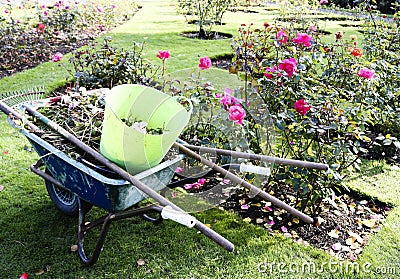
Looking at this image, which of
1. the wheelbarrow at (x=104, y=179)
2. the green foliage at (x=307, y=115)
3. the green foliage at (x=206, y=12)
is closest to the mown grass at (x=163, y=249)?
the wheelbarrow at (x=104, y=179)

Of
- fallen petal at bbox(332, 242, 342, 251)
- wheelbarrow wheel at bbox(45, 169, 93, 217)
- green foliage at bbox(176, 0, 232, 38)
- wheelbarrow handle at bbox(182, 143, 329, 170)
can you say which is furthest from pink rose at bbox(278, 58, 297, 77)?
green foliage at bbox(176, 0, 232, 38)

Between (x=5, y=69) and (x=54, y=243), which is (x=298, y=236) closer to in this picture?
(x=54, y=243)

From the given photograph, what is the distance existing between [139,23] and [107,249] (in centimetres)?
778

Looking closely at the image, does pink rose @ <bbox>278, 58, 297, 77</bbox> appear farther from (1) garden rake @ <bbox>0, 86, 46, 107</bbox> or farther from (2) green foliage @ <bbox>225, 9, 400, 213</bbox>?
(1) garden rake @ <bbox>0, 86, 46, 107</bbox>

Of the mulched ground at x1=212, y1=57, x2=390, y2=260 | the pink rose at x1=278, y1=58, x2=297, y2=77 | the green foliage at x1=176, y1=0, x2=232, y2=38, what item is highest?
the pink rose at x1=278, y1=58, x2=297, y2=77

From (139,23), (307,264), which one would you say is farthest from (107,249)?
(139,23)

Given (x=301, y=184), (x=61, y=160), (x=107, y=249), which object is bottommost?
(x=107, y=249)

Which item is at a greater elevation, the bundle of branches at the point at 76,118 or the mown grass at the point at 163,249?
the bundle of branches at the point at 76,118

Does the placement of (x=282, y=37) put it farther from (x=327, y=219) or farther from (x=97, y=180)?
(x=97, y=180)

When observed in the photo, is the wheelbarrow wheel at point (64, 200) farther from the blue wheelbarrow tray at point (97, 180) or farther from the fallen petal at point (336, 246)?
the fallen petal at point (336, 246)

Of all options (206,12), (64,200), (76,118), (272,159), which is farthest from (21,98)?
(206,12)

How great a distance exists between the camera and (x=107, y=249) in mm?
2426

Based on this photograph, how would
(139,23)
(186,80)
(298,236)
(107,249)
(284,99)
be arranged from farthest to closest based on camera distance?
(139,23)
(186,80)
(284,99)
(298,236)
(107,249)

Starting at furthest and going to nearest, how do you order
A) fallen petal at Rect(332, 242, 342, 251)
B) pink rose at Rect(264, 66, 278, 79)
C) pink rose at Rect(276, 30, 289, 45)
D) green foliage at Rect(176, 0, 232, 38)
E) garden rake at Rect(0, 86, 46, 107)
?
green foliage at Rect(176, 0, 232, 38)
pink rose at Rect(276, 30, 289, 45)
pink rose at Rect(264, 66, 278, 79)
garden rake at Rect(0, 86, 46, 107)
fallen petal at Rect(332, 242, 342, 251)
